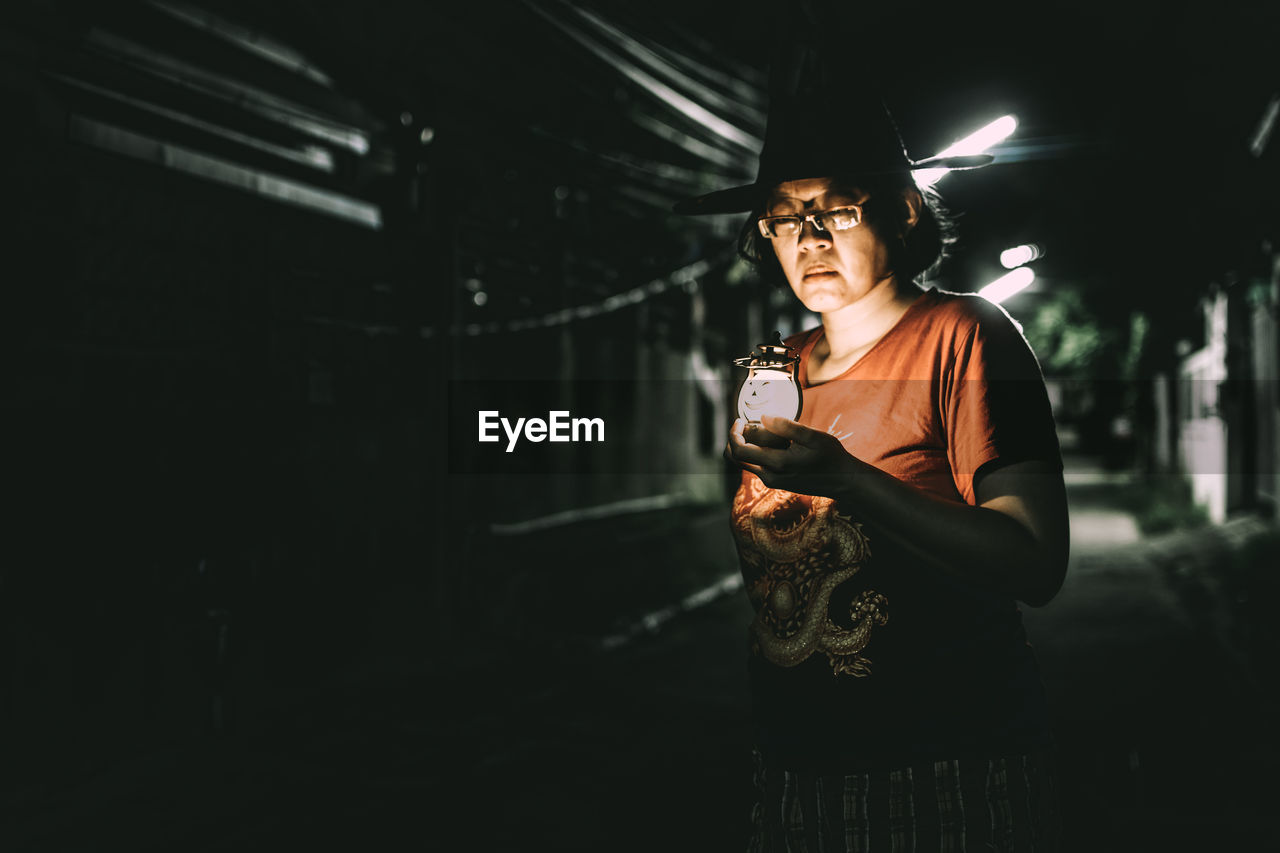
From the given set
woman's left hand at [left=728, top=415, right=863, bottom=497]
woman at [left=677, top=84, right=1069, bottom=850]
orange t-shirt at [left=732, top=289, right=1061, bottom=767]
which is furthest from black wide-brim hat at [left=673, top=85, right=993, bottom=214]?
woman's left hand at [left=728, top=415, right=863, bottom=497]

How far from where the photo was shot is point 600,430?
119 inches

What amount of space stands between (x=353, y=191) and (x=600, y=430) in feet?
18.2

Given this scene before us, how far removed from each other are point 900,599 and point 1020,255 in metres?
0.77

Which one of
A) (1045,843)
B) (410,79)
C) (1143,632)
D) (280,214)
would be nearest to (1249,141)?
(1143,632)

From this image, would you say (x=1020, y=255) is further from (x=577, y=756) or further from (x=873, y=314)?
(x=577, y=756)

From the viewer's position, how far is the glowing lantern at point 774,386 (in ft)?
4.64

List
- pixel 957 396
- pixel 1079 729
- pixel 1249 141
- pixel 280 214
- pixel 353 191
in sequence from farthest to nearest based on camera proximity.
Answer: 1. pixel 1249 141
2. pixel 353 191
3. pixel 280 214
4. pixel 1079 729
5. pixel 957 396

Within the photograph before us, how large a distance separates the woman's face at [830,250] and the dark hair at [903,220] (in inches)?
0.7

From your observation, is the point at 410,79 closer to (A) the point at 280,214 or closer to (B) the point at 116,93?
(A) the point at 280,214

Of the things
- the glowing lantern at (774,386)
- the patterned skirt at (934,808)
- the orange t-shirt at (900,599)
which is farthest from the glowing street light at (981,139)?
the patterned skirt at (934,808)

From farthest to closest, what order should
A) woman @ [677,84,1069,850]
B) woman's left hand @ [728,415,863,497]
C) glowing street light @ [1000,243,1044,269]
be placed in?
glowing street light @ [1000,243,1044,269]
woman @ [677,84,1069,850]
woman's left hand @ [728,415,863,497]

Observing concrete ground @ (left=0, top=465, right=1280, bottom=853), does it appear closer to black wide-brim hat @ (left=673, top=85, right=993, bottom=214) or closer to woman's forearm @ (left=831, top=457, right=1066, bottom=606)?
woman's forearm @ (left=831, top=457, right=1066, bottom=606)

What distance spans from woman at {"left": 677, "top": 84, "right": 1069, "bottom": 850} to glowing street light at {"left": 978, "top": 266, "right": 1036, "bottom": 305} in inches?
14.9

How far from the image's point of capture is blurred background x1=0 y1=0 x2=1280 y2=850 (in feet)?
17.3
